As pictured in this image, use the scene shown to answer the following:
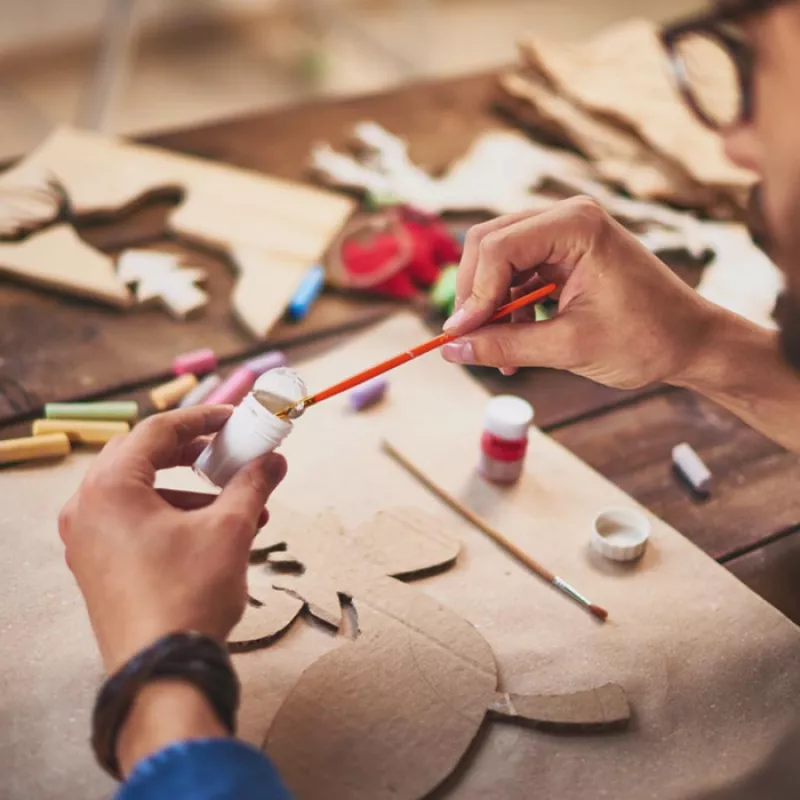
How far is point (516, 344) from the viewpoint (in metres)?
1.06

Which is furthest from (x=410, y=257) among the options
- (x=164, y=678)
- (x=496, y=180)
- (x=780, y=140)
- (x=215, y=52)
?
(x=215, y=52)

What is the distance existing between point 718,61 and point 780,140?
431 mm

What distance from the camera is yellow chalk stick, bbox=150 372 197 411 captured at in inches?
50.1

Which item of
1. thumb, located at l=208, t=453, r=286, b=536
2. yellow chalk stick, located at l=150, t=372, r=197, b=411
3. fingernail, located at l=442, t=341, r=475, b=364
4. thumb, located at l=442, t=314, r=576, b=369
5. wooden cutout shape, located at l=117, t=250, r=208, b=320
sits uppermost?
thumb, located at l=442, t=314, r=576, b=369

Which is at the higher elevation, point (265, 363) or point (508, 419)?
point (508, 419)

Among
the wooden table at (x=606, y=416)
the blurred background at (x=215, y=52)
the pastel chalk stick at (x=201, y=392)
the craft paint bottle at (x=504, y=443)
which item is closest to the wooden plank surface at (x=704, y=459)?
the wooden table at (x=606, y=416)

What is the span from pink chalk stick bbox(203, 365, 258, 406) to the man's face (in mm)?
632

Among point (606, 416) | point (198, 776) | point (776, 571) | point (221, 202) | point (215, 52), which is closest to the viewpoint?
point (198, 776)

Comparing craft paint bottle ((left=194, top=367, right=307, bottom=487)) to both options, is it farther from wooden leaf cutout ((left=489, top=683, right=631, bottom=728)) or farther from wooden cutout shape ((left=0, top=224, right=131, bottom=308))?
wooden cutout shape ((left=0, top=224, right=131, bottom=308))

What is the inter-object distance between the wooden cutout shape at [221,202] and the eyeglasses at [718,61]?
0.57 metres

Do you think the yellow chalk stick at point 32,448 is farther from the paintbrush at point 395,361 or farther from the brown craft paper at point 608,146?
the brown craft paper at point 608,146

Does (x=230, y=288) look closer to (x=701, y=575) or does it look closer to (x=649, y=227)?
(x=649, y=227)

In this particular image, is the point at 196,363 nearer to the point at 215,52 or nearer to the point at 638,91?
the point at 638,91

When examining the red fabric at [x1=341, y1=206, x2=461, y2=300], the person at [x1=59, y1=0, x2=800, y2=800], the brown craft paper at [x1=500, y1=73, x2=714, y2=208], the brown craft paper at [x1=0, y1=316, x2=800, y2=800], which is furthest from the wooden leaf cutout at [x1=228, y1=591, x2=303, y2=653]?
the brown craft paper at [x1=500, y1=73, x2=714, y2=208]
